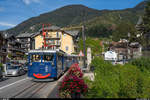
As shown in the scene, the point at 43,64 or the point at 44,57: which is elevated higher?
the point at 44,57

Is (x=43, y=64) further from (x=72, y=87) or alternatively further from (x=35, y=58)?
(x=72, y=87)

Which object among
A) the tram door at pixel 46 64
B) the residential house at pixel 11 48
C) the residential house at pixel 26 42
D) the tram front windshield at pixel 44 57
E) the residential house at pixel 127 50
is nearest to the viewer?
the tram door at pixel 46 64

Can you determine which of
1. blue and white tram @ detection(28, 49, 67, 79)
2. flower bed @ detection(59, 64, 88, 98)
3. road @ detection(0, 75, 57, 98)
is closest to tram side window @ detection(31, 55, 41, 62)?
blue and white tram @ detection(28, 49, 67, 79)

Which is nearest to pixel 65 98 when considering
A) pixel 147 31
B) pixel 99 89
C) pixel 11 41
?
pixel 99 89

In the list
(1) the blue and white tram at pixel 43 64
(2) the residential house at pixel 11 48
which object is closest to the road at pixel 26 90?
(1) the blue and white tram at pixel 43 64

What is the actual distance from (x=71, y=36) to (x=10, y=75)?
3967 cm

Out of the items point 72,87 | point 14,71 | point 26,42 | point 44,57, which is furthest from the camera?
point 26,42

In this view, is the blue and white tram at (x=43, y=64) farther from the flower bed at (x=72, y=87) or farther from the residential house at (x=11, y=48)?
the residential house at (x=11, y=48)

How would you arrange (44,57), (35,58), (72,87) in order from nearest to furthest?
(72,87)
(44,57)
(35,58)

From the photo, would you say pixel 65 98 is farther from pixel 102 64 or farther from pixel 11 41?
pixel 11 41

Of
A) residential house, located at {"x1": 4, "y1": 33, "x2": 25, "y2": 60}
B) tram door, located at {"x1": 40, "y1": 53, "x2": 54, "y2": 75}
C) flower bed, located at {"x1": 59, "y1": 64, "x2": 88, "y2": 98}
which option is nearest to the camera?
flower bed, located at {"x1": 59, "y1": 64, "x2": 88, "y2": 98}

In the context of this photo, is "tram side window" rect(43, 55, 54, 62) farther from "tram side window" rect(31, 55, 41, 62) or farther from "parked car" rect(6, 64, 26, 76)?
"parked car" rect(6, 64, 26, 76)

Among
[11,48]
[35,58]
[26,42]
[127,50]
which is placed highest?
[26,42]

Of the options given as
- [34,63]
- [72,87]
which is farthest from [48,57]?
[72,87]
